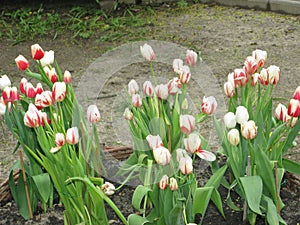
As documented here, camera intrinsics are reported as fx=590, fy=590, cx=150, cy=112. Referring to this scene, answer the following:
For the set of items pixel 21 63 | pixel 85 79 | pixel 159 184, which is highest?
pixel 21 63

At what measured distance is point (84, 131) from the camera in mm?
1932

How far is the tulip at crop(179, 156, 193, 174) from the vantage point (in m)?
1.58

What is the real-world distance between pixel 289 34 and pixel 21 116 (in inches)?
122

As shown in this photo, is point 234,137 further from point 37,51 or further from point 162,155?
point 37,51

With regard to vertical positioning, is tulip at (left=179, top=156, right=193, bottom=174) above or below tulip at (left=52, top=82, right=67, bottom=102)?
below

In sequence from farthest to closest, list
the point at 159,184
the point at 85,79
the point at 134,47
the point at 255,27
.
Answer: the point at 255,27 → the point at 134,47 → the point at 85,79 → the point at 159,184

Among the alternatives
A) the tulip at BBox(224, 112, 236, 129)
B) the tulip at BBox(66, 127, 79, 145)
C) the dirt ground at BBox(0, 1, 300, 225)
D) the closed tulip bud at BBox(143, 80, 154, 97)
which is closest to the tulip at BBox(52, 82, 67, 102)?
the tulip at BBox(66, 127, 79, 145)

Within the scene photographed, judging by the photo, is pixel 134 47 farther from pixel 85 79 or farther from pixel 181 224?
pixel 181 224

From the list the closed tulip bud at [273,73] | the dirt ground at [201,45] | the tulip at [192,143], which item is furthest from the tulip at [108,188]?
the dirt ground at [201,45]

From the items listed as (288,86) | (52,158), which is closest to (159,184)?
(52,158)

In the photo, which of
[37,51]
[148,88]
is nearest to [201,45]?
[148,88]

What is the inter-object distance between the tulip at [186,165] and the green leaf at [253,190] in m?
0.20

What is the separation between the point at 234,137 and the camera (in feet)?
5.57

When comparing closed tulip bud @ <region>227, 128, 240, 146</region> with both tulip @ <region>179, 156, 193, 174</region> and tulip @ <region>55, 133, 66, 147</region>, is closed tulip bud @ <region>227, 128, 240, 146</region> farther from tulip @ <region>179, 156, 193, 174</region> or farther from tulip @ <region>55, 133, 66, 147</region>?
tulip @ <region>55, 133, 66, 147</region>
